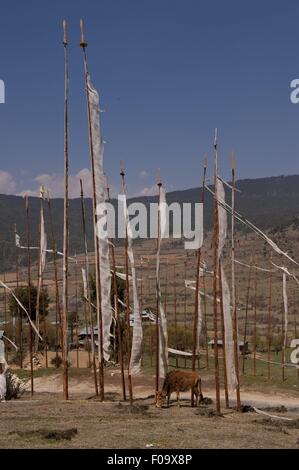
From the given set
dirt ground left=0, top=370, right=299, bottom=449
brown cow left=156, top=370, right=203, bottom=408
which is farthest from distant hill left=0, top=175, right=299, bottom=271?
dirt ground left=0, top=370, right=299, bottom=449

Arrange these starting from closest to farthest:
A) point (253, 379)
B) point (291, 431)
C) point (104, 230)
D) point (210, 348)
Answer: point (291, 431)
point (104, 230)
point (253, 379)
point (210, 348)

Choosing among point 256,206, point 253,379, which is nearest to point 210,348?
point 253,379

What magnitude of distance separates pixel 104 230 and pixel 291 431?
652cm

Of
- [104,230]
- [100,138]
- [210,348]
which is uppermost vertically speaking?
[100,138]

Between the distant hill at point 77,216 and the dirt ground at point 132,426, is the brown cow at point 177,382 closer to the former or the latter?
the dirt ground at point 132,426

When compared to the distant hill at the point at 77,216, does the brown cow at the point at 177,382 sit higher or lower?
lower

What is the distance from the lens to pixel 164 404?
1697 centimetres

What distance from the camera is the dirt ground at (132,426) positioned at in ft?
36.7

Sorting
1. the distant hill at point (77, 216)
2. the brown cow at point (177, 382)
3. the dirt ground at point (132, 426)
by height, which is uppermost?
the distant hill at point (77, 216)

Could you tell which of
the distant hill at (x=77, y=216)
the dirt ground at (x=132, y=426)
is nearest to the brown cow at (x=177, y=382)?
the dirt ground at (x=132, y=426)

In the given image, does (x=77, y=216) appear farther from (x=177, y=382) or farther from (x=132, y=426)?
(x=132, y=426)

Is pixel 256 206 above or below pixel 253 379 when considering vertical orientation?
above
